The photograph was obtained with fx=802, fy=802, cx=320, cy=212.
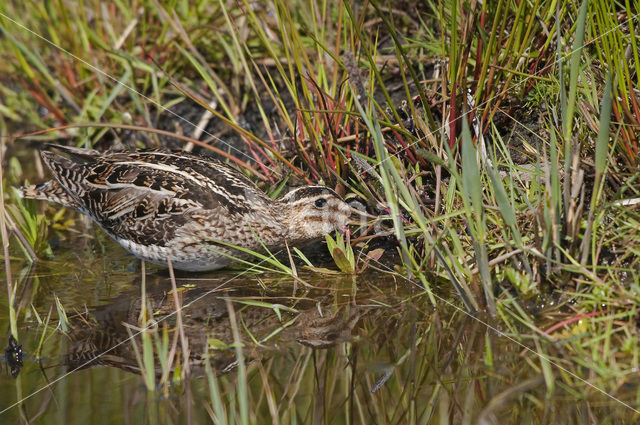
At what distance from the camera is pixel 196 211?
543cm

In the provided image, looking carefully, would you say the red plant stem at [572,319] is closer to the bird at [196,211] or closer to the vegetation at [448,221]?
the vegetation at [448,221]

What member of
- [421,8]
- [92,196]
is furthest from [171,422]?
[421,8]

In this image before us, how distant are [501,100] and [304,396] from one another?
8.28ft

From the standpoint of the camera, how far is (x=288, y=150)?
6.16 metres

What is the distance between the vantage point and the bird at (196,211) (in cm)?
540

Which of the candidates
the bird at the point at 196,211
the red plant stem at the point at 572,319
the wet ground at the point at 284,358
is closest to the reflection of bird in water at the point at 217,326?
the wet ground at the point at 284,358

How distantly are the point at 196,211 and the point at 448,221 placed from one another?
72.2 inches

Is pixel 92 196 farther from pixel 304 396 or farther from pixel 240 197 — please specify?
pixel 304 396

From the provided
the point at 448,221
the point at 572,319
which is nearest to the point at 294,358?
the point at 448,221

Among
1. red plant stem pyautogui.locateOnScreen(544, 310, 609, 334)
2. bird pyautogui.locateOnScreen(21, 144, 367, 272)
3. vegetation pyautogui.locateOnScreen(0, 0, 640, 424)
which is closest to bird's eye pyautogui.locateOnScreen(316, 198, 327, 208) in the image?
bird pyautogui.locateOnScreen(21, 144, 367, 272)

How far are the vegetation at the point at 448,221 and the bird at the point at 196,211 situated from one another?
21 cm

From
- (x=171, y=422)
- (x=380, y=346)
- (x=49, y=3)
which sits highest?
(x=49, y=3)

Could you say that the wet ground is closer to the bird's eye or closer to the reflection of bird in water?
the reflection of bird in water

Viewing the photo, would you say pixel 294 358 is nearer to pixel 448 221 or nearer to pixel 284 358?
pixel 284 358
